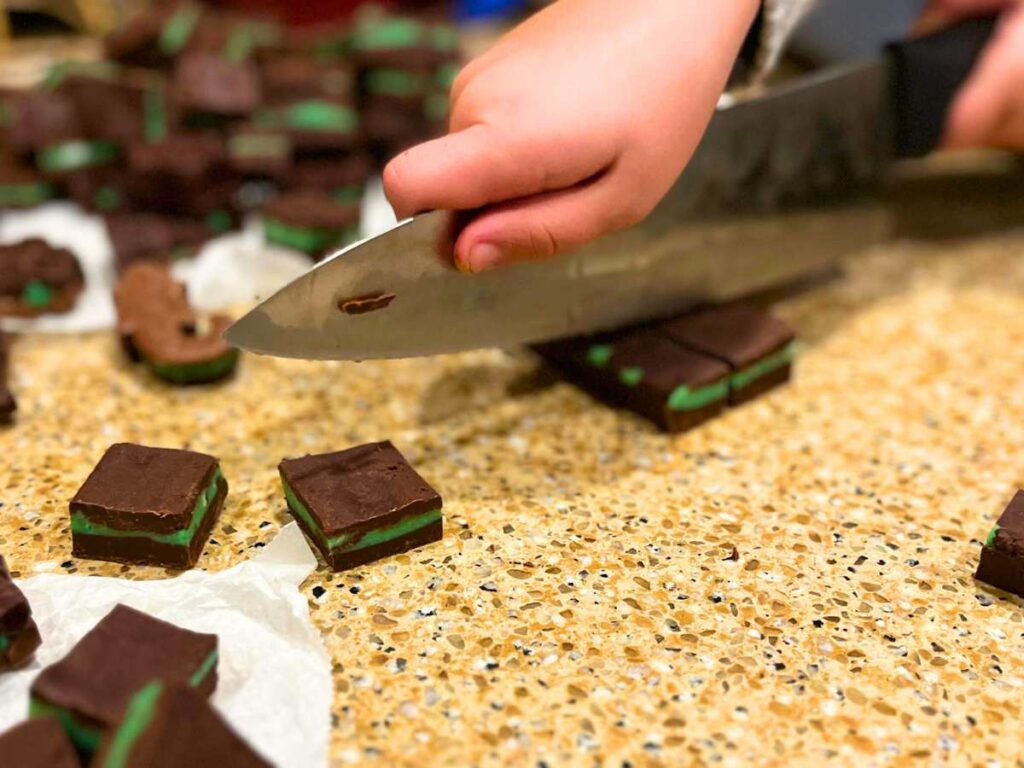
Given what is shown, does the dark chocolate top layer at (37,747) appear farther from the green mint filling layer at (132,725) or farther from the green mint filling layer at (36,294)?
the green mint filling layer at (36,294)

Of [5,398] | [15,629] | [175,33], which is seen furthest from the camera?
[175,33]

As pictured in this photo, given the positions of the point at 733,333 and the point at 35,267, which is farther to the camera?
the point at 35,267

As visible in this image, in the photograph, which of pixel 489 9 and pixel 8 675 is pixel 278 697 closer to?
pixel 8 675

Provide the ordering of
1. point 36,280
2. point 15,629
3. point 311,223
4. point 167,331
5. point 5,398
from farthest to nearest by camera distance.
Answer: point 311,223 → point 36,280 → point 167,331 → point 5,398 → point 15,629

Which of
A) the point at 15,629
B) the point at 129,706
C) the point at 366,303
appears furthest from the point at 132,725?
the point at 366,303

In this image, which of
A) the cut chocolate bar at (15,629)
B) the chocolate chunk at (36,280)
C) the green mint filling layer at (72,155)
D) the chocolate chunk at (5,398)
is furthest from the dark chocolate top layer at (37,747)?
the green mint filling layer at (72,155)

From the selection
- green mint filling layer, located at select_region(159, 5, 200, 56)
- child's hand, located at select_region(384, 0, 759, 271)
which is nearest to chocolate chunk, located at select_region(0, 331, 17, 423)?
child's hand, located at select_region(384, 0, 759, 271)

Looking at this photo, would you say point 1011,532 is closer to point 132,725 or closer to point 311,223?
point 132,725
